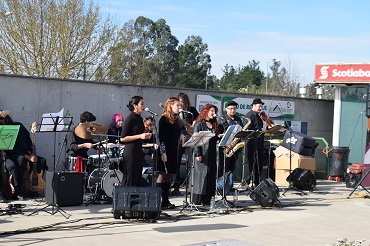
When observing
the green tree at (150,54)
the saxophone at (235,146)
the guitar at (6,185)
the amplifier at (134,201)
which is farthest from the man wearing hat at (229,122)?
the green tree at (150,54)

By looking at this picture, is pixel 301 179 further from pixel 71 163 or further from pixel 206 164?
pixel 71 163

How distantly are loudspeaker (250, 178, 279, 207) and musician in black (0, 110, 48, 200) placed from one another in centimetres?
441

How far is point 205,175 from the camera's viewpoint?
535 inches

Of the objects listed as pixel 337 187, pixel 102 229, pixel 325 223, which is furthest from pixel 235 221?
pixel 337 187

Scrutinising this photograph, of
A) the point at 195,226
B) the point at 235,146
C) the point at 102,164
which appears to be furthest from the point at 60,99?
the point at 195,226

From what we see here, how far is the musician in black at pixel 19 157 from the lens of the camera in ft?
45.8

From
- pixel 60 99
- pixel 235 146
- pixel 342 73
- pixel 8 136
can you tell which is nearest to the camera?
pixel 8 136

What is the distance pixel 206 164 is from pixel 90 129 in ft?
7.69

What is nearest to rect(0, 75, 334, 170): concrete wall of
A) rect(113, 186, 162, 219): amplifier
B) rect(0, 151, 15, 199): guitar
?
rect(0, 151, 15, 199): guitar

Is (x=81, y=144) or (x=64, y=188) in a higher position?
(x=81, y=144)

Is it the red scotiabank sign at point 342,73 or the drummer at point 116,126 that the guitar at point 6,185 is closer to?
the drummer at point 116,126

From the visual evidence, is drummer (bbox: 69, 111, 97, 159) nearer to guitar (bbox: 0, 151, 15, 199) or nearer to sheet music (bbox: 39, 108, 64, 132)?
guitar (bbox: 0, 151, 15, 199)

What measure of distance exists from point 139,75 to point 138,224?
43.4 m

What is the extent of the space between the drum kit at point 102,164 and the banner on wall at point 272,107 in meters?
6.75
